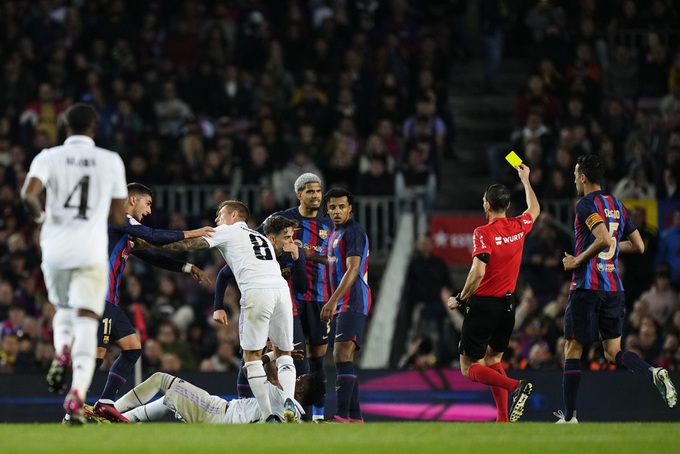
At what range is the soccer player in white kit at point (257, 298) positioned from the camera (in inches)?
444

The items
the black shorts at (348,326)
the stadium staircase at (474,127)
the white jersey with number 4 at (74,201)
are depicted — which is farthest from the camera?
the stadium staircase at (474,127)

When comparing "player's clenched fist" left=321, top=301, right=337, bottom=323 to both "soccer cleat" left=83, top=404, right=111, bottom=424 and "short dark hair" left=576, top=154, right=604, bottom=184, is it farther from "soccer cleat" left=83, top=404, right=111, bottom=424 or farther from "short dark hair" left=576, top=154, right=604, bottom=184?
"short dark hair" left=576, top=154, right=604, bottom=184

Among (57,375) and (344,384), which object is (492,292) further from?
(57,375)

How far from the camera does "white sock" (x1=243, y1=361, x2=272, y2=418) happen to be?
11.2 meters

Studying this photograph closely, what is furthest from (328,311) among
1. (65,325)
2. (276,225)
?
(65,325)

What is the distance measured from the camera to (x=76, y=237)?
30.5 feet

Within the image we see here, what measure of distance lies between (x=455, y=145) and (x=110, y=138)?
5125 mm

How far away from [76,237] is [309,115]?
37.7 feet

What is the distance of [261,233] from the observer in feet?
39.7

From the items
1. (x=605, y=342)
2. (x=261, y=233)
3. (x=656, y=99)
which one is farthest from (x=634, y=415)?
(x=656, y=99)

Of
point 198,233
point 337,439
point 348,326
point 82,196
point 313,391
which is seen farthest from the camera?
point 348,326

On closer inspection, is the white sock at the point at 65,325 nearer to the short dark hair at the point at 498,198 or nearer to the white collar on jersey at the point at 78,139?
the white collar on jersey at the point at 78,139

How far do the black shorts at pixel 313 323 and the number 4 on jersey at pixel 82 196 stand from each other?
356cm

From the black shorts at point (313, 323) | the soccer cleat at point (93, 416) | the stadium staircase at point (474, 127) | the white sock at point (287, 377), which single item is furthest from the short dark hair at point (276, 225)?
the stadium staircase at point (474, 127)
